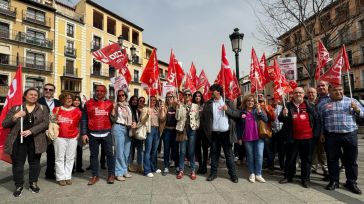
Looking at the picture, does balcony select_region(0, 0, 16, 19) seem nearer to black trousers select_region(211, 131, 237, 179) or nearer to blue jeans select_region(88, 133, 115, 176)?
blue jeans select_region(88, 133, 115, 176)

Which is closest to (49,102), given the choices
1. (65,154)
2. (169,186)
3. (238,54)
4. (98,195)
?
(65,154)

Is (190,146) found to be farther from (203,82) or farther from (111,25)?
(111,25)

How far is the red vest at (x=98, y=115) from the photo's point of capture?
523cm

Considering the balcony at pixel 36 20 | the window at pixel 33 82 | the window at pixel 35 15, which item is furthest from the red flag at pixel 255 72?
the window at pixel 35 15

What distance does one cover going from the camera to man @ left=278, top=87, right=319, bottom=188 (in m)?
4.96

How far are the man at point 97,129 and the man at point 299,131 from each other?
365 cm

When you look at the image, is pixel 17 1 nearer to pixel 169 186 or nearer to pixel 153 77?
pixel 153 77

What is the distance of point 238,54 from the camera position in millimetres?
9555

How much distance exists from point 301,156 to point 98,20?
4014cm

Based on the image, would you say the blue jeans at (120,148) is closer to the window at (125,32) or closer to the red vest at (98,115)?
the red vest at (98,115)

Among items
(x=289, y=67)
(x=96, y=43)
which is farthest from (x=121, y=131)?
(x=96, y=43)

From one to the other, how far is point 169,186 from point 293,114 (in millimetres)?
2924

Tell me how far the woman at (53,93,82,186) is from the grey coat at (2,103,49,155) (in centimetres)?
25

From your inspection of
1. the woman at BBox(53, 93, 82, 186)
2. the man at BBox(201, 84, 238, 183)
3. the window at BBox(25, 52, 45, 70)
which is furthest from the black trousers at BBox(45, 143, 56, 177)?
the window at BBox(25, 52, 45, 70)
